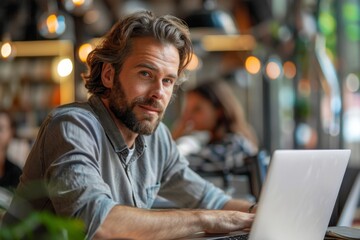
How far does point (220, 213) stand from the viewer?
230 cm

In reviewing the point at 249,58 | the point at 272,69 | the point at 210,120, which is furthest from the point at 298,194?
the point at 272,69

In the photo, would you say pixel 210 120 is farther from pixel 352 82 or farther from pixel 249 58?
pixel 249 58

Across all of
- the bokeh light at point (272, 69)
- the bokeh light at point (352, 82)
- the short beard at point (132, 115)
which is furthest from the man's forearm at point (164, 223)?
the bokeh light at point (272, 69)

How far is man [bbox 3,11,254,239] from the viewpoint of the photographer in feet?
7.24

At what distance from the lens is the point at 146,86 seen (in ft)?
8.58

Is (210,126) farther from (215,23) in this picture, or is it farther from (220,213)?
(220,213)

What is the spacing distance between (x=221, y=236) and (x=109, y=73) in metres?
0.80

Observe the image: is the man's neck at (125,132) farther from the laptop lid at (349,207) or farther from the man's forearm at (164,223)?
the laptop lid at (349,207)

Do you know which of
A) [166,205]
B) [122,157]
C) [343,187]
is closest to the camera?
[122,157]

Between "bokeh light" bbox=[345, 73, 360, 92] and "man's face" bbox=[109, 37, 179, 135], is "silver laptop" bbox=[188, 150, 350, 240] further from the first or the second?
"bokeh light" bbox=[345, 73, 360, 92]

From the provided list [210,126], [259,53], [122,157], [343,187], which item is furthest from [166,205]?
[259,53]

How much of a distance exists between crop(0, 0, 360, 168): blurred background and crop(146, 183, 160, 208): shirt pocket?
8.57 feet

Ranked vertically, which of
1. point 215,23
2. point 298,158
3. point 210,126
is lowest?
point 210,126

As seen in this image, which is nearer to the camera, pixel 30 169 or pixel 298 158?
pixel 298 158
